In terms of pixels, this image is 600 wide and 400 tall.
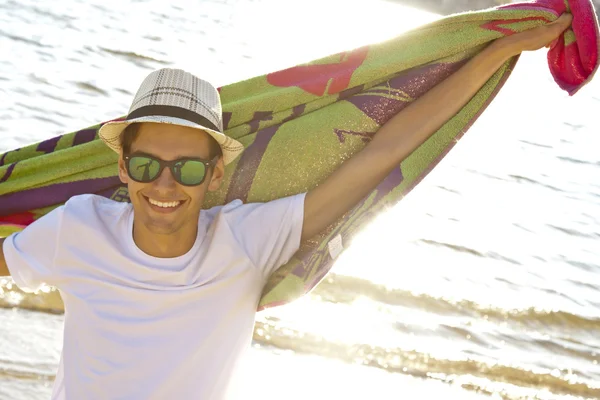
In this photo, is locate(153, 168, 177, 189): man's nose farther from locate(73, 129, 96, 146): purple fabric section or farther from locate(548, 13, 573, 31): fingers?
locate(548, 13, 573, 31): fingers

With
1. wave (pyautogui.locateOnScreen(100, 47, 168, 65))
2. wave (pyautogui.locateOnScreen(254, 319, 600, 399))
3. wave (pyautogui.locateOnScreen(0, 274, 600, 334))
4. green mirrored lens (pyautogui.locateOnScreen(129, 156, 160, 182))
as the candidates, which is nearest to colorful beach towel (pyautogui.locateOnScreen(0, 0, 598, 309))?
green mirrored lens (pyautogui.locateOnScreen(129, 156, 160, 182))

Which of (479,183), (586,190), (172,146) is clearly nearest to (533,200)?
(479,183)

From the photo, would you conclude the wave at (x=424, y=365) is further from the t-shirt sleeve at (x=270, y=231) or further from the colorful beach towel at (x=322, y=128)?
the t-shirt sleeve at (x=270, y=231)

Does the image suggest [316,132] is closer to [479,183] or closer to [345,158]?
[345,158]

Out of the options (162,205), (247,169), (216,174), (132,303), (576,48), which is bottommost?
(132,303)

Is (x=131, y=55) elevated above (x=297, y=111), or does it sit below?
above

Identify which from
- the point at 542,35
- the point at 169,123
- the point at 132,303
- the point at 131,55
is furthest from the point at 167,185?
the point at 131,55

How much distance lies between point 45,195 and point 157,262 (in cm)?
73

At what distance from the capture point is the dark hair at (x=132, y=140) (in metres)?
2.17

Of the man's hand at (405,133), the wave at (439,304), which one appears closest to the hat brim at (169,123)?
the man's hand at (405,133)

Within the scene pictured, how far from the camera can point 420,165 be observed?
249cm

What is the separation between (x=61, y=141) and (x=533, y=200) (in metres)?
6.64

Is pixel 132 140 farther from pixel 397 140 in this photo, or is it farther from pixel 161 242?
pixel 397 140

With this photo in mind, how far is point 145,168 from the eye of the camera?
2.10 metres
